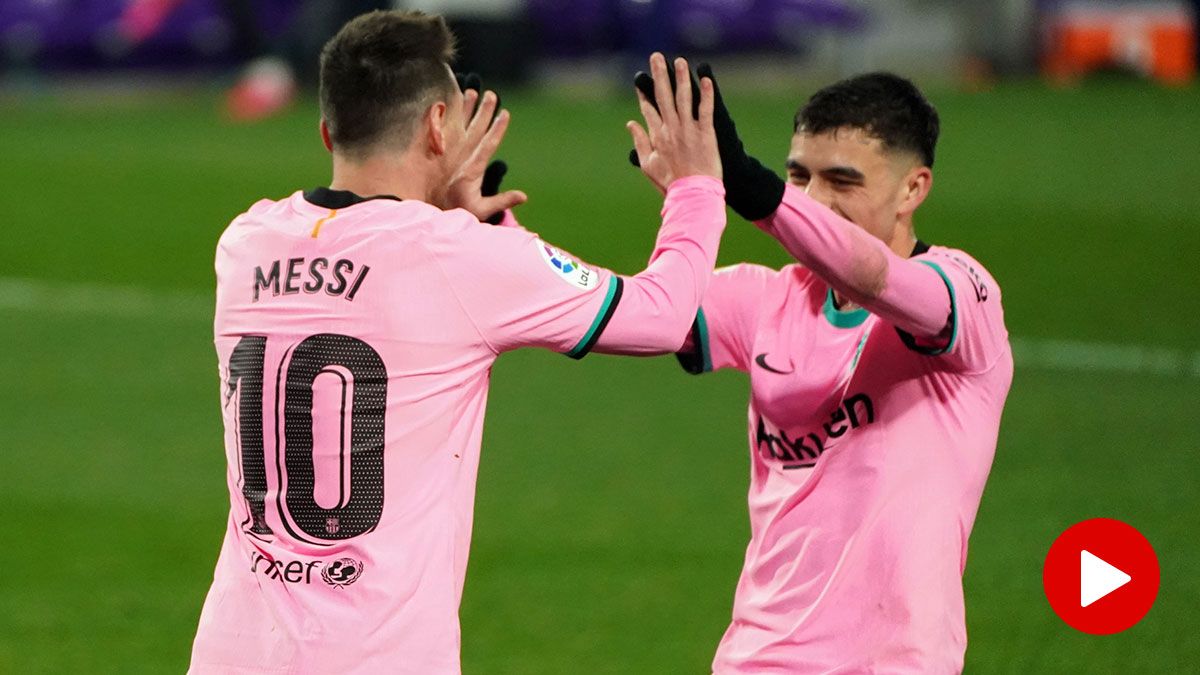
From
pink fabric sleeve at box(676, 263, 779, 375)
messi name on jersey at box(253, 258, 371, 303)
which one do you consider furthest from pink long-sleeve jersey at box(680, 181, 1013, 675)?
messi name on jersey at box(253, 258, 371, 303)

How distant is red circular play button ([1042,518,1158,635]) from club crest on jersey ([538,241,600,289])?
8.33 ft

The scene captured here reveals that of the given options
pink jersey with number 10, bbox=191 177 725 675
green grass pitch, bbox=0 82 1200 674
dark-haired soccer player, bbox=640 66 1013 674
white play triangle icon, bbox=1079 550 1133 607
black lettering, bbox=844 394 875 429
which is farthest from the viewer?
green grass pitch, bbox=0 82 1200 674

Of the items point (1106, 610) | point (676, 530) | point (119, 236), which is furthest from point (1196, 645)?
point (119, 236)

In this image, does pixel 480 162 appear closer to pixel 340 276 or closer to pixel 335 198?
pixel 335 198

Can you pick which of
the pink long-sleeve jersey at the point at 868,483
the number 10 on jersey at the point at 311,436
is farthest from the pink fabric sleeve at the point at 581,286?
the pink long-sleeve jersey at the point at 868,483

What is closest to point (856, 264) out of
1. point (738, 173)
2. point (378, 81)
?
point (738, 173)

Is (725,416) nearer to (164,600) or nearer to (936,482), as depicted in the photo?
(164,600)

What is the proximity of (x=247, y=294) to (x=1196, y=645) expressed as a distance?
161 inches

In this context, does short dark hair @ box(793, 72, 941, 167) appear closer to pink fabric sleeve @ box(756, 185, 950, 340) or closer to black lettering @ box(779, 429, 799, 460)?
pink fabric sleeve @ box(756, 185, 950, 340)

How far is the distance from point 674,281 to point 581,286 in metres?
0.17

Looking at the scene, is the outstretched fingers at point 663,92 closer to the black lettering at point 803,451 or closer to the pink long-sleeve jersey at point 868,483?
the pink long-sleeve jersey at point 868,483

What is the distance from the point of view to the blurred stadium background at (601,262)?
667 centimetres

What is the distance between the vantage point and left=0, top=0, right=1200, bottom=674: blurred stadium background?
21.9 feet

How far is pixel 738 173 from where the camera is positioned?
10.6 ft
